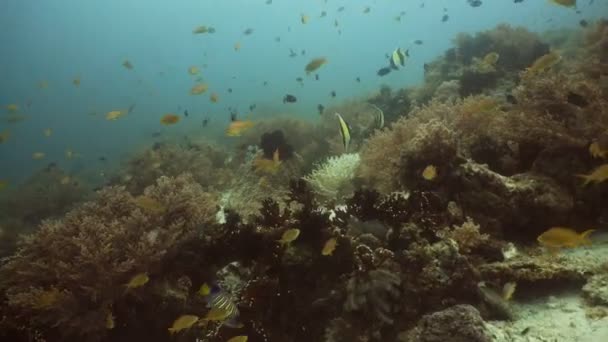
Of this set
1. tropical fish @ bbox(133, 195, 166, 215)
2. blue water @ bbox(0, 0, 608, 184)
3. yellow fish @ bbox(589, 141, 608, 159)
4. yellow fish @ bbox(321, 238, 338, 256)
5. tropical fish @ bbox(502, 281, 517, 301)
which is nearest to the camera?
tropical fish @ bbox(502, 281, 517, 301)

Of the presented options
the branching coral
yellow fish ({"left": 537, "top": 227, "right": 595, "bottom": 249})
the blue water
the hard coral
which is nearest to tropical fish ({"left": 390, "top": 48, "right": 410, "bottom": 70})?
the branching coral

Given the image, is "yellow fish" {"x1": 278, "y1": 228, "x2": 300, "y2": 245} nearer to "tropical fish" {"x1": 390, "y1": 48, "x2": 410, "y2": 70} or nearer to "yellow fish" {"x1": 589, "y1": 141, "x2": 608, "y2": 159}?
"yellow fish" {"x1": 589, "y1": 141, "x2": 608, "y2": 159}

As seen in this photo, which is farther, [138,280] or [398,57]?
[398,57]

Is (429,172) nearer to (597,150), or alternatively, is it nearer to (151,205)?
(597,150)

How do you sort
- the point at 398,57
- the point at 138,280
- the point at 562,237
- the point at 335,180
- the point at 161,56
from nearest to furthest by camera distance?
the point at 562,237 < the point at 138,280 < the point at 335,180 < the point at 398,57 < the point at 161,56

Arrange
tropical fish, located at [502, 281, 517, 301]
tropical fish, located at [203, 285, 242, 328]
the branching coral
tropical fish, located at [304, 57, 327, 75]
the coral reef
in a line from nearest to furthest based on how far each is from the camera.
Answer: the coral reef, tropical fish, located at [502, 281, 517, 301], tropical fish, located at [203, 285, 242, 328], the branching coral, tropical fish, located at [304, 57, 327, 75]

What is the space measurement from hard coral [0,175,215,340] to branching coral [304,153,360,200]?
283cm

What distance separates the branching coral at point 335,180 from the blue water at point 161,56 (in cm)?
4342

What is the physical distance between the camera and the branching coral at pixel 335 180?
7.93 metres

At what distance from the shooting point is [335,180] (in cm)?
807

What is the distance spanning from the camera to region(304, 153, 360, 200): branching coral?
7.93 metres

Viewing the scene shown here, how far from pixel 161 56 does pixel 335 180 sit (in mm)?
168115

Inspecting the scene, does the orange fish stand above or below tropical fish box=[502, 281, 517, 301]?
above

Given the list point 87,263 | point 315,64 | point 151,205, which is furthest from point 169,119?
point 87,263
